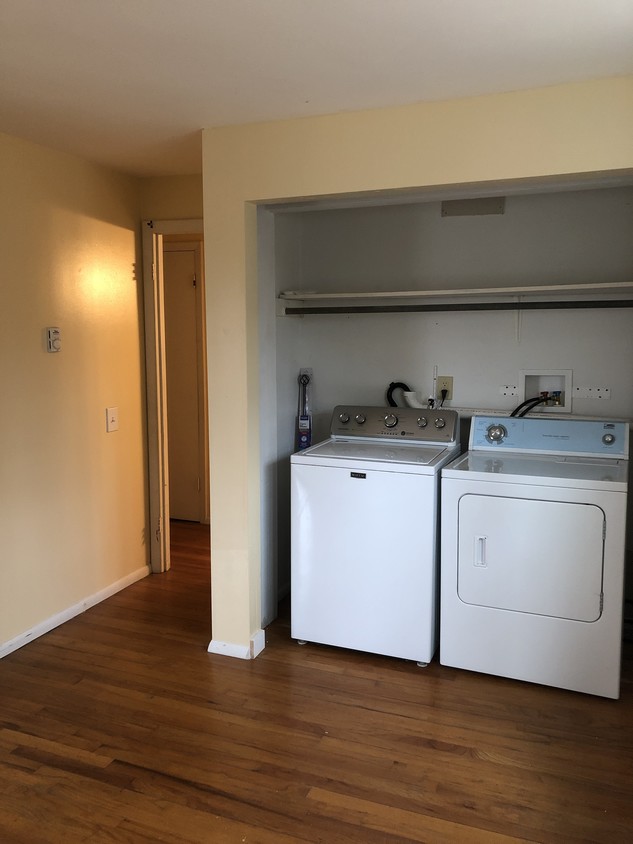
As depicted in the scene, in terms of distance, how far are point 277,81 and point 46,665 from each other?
8.06ft

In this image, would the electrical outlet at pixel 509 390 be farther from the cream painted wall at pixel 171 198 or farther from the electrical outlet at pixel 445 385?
the cream painted wall at pixel 171 198

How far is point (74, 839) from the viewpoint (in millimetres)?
1931

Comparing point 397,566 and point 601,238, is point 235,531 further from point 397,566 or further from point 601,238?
point 601,238

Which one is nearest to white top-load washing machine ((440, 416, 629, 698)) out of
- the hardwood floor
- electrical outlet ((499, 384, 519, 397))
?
the hardwood floor

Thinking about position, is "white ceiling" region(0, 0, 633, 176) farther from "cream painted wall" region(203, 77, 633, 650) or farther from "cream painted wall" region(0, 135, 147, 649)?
"cream painted wall" region(0, 135, 147, 649)

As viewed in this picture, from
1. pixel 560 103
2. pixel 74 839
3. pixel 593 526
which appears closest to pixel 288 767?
pixel 74 839

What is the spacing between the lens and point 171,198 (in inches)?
147

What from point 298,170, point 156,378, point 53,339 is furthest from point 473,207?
point 53,339

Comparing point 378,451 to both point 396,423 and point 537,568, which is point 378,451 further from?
point 537,568

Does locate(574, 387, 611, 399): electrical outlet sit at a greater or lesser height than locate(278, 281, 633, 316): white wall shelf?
lesser

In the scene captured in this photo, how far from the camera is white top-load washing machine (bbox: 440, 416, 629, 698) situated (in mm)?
2545

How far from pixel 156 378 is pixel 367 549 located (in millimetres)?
1682

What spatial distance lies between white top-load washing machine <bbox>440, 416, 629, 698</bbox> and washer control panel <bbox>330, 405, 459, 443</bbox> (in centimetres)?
34

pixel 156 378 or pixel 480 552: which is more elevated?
pixel 156 378
